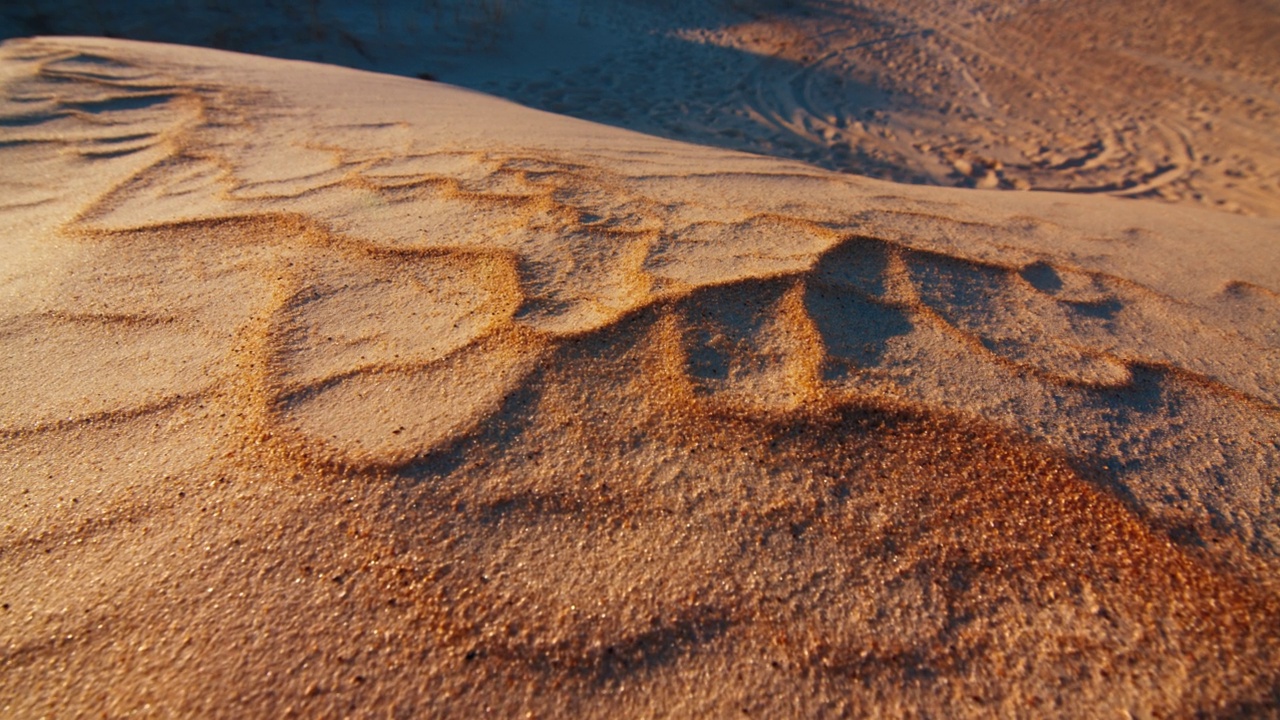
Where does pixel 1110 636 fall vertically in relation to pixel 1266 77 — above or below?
below

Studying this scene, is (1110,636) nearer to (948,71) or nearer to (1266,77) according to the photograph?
(948,71)

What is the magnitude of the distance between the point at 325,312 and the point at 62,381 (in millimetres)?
371

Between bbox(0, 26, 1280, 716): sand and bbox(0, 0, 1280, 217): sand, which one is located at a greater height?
bbox(0, 0, 1280, 217): sand

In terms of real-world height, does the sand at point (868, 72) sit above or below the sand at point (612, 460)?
above

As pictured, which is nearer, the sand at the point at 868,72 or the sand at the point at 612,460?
the sand at the point at 612,460

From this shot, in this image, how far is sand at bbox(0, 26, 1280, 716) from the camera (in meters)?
→ 0.65

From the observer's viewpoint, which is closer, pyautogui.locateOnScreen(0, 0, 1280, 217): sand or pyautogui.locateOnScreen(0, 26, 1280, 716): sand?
pyautogui.locateOnScreen(0, 26, 1280, 716): sand

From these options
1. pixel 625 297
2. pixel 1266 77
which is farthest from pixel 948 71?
pixel 625 297

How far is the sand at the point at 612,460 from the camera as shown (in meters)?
0.65

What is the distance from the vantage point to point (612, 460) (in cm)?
86

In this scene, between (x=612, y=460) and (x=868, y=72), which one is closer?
(x=612, y=460)

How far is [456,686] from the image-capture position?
2.06ft

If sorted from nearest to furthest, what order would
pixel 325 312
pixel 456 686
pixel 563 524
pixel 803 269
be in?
pixel 456 686 < pixel 563 524 < pixel 325 312 < pixel 803 269

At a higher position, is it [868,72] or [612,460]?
[868,72]
